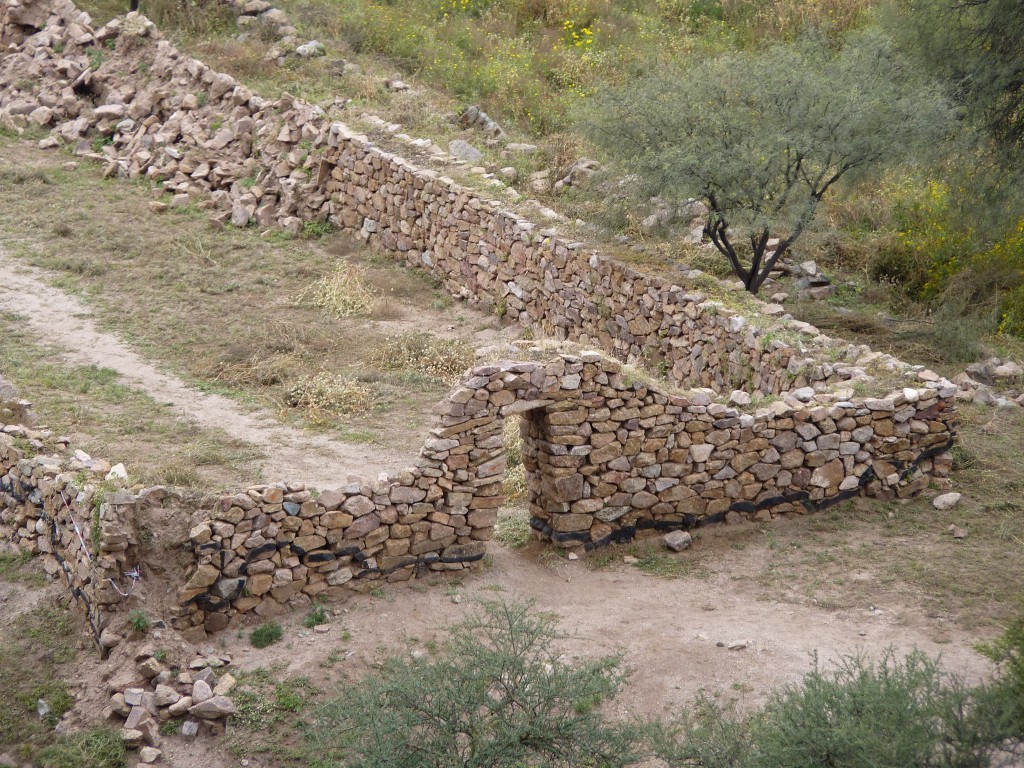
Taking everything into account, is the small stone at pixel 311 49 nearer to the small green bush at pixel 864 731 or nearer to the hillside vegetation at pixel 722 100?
the hillside vegetation at pixel 722 100

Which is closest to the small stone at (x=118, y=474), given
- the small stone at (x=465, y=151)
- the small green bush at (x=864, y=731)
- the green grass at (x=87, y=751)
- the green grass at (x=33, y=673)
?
the green grass at (x=33, y=673)

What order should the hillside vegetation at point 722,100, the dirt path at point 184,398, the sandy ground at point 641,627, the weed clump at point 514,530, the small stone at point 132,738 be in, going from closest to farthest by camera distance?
1. the small stone at point 132,738
2. the sandy ground at point 641,627
3. the weed clump at point 514,530
4. the dirt path at point 184,398
5. the hillside vegetation at point 722,100

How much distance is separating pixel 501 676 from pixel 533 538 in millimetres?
3273

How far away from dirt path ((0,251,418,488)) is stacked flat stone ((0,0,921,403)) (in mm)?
3106

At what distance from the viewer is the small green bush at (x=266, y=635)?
9125 millimetres

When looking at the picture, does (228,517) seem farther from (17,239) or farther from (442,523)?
(17,239)

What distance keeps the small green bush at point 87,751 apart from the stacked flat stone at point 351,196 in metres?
7.11

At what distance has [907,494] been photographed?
1145 centimetres

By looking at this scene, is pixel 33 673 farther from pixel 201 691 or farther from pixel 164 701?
pixel 201 691

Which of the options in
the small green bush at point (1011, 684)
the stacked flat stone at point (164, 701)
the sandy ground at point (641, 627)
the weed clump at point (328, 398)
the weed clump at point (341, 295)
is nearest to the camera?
the small green bush at point (1011, 684)

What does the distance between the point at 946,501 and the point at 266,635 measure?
6.34 m

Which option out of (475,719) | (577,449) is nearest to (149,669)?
(475,719)

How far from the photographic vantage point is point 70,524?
30.8ft

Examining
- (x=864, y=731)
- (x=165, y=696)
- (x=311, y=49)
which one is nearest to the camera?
(x=864, y=731)
